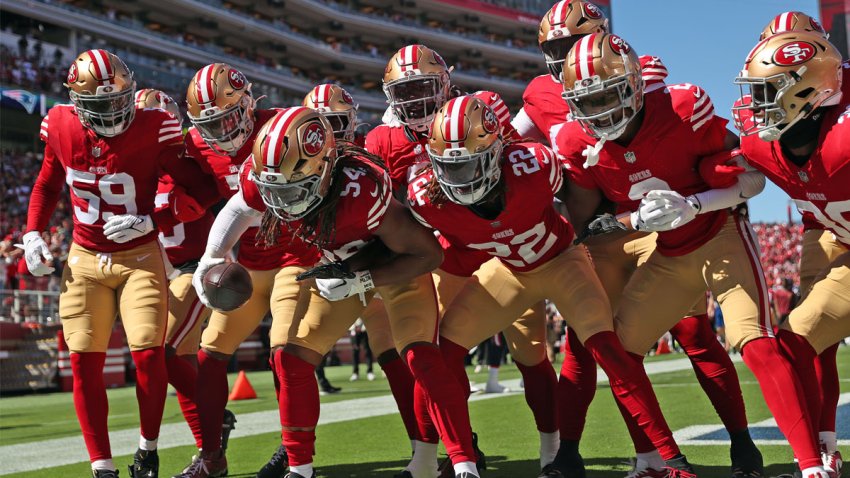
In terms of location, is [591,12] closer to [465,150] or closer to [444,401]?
[465,150]

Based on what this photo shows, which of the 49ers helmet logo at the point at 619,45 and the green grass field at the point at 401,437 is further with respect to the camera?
the green grass field at the point at 401,437

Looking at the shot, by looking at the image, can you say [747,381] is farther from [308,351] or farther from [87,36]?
[87,36]

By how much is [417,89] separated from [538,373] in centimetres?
Answer: 153

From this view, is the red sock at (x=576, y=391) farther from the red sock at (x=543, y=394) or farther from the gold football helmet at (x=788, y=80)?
the gold football helmet at (x=788, y=80)

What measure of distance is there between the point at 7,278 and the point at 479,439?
1133 centimetres

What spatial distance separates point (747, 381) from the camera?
9.98m

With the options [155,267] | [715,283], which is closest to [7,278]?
[155,267]

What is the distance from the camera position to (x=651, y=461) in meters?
4.16

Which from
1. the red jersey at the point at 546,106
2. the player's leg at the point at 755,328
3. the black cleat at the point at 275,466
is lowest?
the black cleat at the point at 275,466

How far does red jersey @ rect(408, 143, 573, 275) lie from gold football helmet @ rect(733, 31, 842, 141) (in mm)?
876

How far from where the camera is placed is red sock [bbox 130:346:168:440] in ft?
15.3

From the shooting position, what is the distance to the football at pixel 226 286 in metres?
4.04

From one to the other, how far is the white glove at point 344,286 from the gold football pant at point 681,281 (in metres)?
1.10

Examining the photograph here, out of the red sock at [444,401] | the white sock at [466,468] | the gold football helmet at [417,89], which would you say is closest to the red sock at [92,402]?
the red sock at [444,401]
